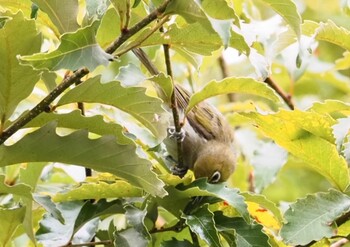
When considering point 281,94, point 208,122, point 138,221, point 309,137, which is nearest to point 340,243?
point 309,137

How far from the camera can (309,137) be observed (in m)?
1.98

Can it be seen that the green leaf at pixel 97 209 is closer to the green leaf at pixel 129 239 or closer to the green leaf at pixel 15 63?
the green leaf at pixel 129 239

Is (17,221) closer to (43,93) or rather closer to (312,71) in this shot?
(43,93)

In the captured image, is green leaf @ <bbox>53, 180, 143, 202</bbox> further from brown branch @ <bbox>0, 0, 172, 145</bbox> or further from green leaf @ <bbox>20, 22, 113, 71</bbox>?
green leaf @ <bbox>20, 22, 113, 71</bbox>

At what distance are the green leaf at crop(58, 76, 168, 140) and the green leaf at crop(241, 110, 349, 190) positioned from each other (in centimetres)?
33

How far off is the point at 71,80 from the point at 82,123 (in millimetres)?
201

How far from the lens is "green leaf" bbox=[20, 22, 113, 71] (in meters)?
1.46

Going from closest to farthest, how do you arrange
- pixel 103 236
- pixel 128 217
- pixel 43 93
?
pixel 128 217 → pixel 103 236 → pixel 43 93

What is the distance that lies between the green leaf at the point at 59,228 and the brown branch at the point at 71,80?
1.10 ft

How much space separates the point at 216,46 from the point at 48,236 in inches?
23.5

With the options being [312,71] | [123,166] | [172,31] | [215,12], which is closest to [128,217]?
[123,166]

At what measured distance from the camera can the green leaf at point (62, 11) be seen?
5.36 feet

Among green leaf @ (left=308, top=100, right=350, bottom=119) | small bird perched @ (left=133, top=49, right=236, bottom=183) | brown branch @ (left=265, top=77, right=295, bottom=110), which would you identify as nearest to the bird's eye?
small bird perched @ (left=133, top=49, right=236, bottom=183)

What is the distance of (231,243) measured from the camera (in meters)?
1.83
